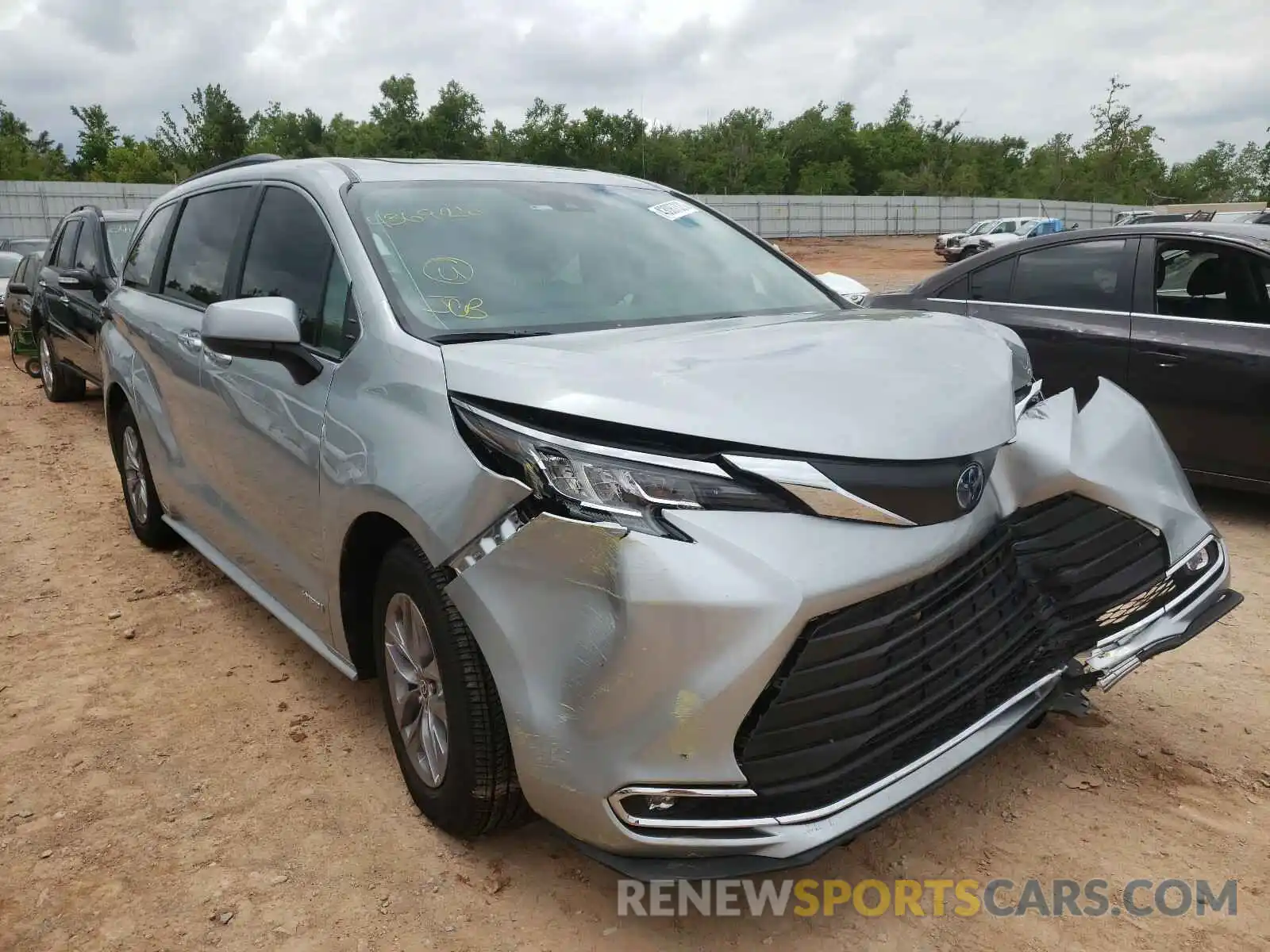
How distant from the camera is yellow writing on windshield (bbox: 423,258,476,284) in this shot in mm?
2834

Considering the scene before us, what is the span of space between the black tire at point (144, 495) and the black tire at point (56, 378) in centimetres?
535

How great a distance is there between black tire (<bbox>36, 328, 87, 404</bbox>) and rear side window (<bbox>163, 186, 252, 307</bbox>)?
21.0 ft

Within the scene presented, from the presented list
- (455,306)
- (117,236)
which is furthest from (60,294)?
(455,306)

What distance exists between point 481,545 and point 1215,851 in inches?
77.0

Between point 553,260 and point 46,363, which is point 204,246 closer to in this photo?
point 553,260

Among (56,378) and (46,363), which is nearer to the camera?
(56,378)

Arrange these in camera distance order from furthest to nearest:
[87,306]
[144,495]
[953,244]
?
[953,244]
[87,306]
[144,495]

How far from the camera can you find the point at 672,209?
12.2 feet

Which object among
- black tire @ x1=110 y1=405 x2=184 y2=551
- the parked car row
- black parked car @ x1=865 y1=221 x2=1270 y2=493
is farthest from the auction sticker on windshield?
the parked car row

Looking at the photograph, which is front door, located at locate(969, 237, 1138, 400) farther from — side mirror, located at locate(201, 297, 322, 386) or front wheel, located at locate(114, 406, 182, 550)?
front wheel, located at locate(114, 406, 182, 550)

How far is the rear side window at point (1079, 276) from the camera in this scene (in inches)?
218

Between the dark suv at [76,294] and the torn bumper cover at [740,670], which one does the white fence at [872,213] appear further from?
the torn bumper cover at [740,670]

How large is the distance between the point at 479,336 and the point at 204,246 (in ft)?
6.66

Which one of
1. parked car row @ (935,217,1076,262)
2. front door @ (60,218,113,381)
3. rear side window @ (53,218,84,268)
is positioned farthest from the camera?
parked car row @ (935,217,1076,262)
